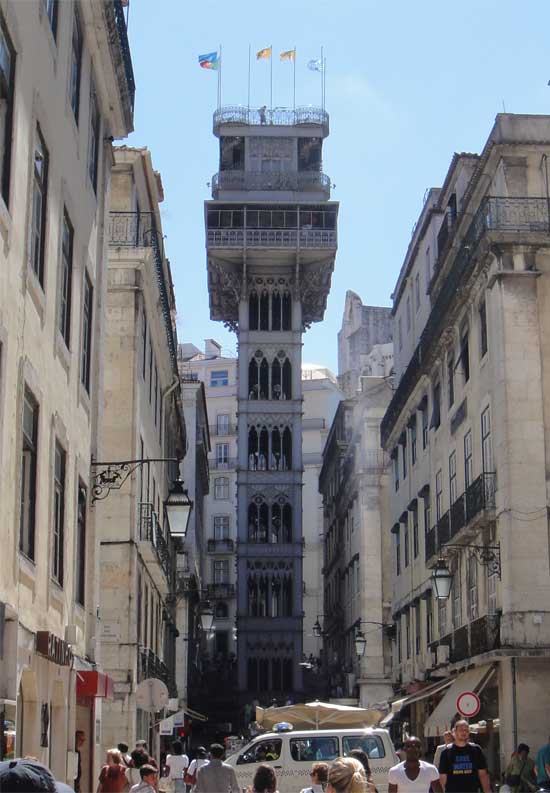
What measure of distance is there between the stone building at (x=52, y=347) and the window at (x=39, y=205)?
0.08ft

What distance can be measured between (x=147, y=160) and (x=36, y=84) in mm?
18633

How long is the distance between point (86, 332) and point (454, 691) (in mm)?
15752

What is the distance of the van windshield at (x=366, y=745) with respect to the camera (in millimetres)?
20062

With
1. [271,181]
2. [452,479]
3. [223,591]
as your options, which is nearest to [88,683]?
[452,479]

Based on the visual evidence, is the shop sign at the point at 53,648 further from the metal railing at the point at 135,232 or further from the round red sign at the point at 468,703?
the metal railing at the point at 135,232

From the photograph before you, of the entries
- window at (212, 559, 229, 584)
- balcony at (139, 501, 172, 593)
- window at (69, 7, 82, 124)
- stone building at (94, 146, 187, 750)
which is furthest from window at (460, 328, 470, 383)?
window at (212, 559, 229, 584)

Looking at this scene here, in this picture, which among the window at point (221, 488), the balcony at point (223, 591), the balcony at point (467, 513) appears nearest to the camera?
the balcony at point (467, 513)

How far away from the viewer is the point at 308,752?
20.3 meters

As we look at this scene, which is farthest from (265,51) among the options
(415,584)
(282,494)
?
(415,584)

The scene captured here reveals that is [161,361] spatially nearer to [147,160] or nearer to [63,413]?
[147,160]

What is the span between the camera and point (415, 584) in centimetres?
4328

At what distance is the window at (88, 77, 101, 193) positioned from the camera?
20.2 m

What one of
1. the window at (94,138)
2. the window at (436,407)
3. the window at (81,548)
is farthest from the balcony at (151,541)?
the window at (94,138)

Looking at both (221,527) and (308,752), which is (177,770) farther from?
(221,527)
